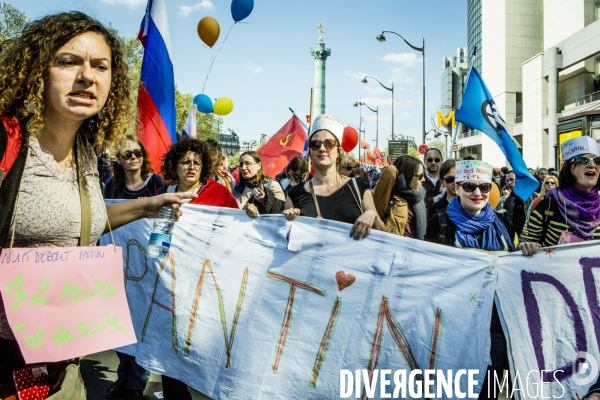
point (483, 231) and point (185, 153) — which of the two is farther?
point (185, 153)

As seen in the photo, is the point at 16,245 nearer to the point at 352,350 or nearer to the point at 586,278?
the point at 352,350

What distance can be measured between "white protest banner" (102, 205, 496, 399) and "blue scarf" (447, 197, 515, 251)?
25 centimetres

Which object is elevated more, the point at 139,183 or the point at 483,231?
the point at 139,183

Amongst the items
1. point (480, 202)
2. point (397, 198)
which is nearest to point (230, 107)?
point (397, 198)

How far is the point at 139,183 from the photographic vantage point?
467cm

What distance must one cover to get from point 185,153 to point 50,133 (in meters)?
2.51

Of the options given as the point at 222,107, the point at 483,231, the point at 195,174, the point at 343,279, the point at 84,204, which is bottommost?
the point at 343,279

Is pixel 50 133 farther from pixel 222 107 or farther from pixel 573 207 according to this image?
pixel 222 107

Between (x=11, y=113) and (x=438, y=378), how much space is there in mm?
2625

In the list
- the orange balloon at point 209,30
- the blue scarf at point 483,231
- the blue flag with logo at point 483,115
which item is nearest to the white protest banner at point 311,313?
the blue scarf at point 483,231

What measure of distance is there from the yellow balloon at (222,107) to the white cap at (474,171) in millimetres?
8465

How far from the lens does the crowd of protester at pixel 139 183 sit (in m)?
1.57

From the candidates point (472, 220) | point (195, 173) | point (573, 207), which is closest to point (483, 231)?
point (472, 220)

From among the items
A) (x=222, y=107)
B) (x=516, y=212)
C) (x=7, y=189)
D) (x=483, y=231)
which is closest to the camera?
(x=7, y=189)
